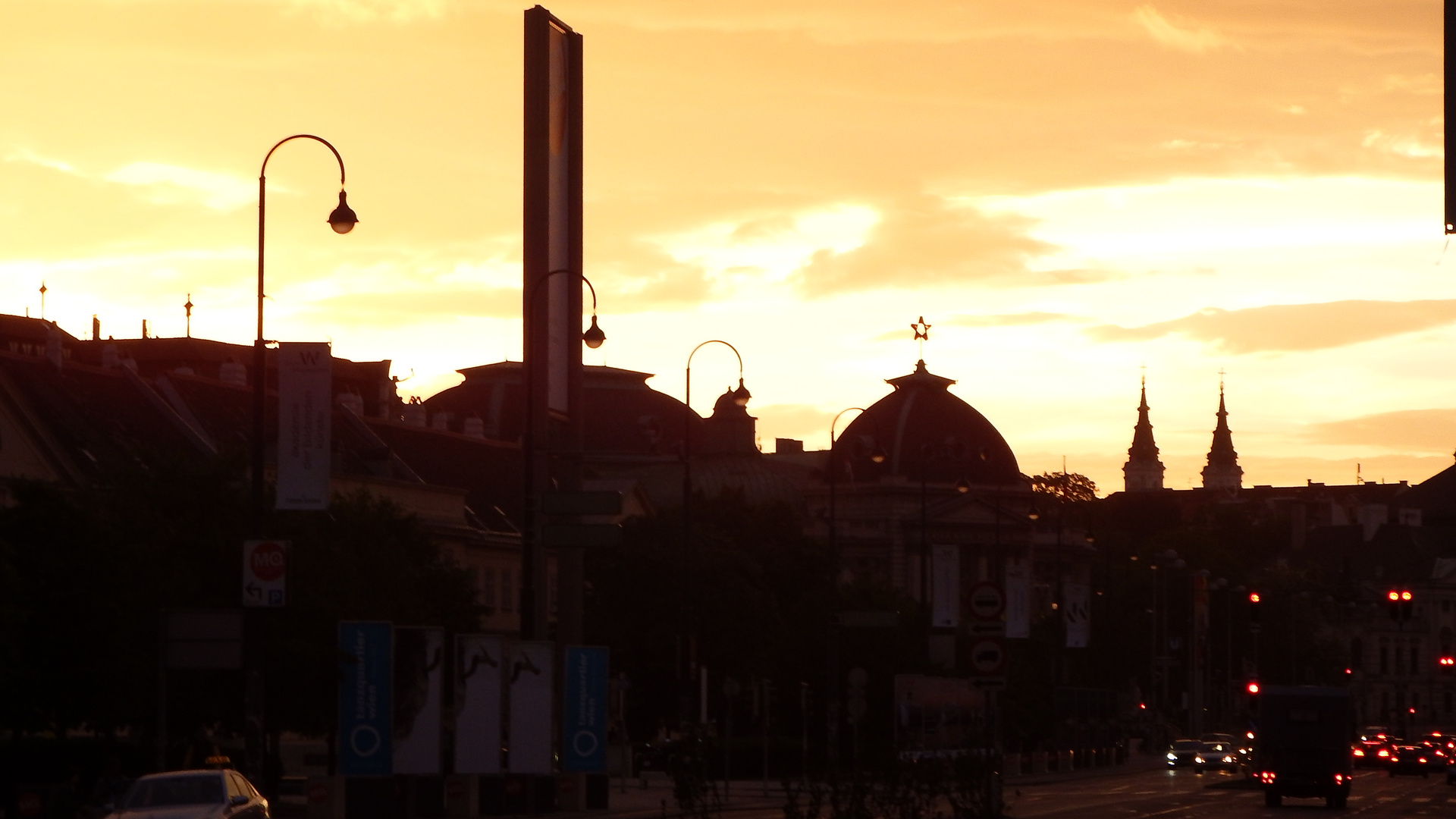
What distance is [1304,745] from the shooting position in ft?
177

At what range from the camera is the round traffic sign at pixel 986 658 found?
34.2 meters

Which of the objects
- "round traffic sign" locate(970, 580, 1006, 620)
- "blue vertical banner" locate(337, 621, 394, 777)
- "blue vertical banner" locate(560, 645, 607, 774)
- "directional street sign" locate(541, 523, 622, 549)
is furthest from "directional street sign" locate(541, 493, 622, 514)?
"round traffic sign" locate(970, 580, 1006, 620)

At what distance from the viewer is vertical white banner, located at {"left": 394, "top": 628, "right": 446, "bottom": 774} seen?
125 feet

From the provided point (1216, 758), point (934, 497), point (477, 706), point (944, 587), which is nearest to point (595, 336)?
point (477, 706)

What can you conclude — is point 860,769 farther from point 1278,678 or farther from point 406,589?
point 1278,678

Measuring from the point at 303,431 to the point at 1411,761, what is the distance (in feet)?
199

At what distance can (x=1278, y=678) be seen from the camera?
559 ft

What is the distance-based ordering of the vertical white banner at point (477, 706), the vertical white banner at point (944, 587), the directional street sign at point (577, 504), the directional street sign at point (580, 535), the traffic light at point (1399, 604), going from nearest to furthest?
the vertical white banner at point (477, 706) < the directional street sign at point (577, 504) < the directional street sign at point (580, 535) < the traffic light at point (1399, 604) < the vertical white banner at point (944, 587)

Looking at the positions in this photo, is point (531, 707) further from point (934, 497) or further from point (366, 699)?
point (934, 497)

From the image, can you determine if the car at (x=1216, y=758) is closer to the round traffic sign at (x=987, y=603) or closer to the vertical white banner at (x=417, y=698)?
the vertical white banner at (x=417, y=698)

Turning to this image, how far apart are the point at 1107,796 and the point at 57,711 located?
2555 centimetres

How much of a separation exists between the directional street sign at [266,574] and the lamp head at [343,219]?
6.06m

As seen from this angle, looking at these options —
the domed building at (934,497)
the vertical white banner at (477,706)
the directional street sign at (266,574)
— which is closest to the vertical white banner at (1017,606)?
the vertical white banner at (477,706)

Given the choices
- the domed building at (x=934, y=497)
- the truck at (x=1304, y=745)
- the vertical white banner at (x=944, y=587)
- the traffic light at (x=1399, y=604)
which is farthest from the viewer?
the domed building at (x=934, y=497)
